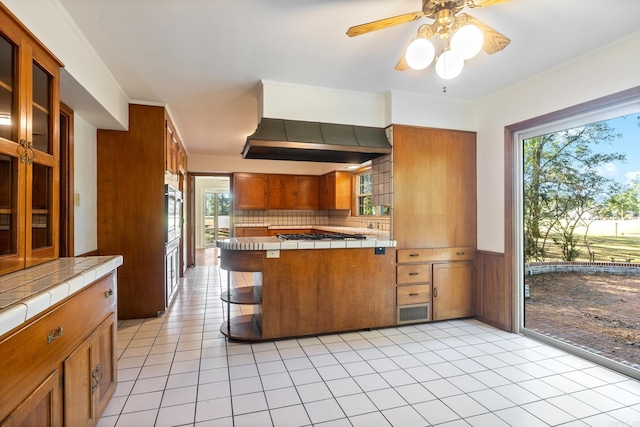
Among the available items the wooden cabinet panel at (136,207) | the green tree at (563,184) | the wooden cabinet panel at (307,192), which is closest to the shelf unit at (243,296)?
the wooden cabinet panel at (136,207)

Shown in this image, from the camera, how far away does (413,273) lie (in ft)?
10.8

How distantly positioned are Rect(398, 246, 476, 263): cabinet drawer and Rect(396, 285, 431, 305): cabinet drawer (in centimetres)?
28

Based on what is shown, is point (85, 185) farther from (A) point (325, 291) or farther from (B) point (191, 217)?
(B) point (191, 217)

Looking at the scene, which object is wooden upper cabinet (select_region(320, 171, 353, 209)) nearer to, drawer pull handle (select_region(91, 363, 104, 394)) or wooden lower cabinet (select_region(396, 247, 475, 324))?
wooden lower cabinet (select_region(396, 247, 475, 324))

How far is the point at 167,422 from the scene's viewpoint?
1716mm

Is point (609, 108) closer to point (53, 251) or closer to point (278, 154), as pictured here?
point (278, 154)

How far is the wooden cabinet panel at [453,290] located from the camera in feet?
11.1

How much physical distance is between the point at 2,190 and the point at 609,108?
3.84 m

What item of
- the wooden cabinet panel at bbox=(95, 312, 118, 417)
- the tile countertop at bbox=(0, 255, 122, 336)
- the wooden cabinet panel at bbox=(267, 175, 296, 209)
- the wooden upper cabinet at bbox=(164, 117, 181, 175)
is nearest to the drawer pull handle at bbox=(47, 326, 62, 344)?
the tile countertop at bbox=(0, 255, 122, 336)

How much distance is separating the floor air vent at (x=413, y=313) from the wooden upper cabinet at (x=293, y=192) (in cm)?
390

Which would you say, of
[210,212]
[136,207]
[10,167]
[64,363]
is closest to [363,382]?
[64,363]

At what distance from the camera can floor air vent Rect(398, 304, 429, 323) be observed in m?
3.24

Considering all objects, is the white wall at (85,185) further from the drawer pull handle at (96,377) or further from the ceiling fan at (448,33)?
the ceiling fan at (448,33)

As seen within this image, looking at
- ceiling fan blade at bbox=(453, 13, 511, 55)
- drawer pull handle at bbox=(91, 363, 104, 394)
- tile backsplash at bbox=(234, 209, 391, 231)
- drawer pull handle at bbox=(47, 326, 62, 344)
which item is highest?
ceiling fan blade at bbox=(453, 13, 511, 55)
